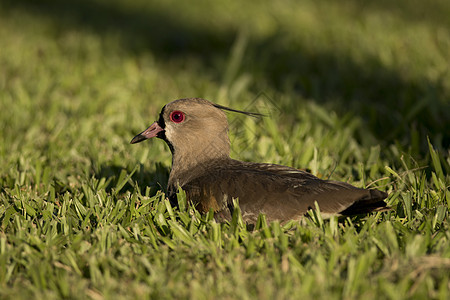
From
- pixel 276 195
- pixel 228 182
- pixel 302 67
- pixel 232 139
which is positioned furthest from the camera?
pixel 302 67

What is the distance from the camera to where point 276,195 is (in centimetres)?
348

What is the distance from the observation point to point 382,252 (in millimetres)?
3096

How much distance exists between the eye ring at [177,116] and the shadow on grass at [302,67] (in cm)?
189

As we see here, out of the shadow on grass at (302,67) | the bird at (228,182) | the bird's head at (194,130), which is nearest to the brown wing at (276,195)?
the bird at (228,182)

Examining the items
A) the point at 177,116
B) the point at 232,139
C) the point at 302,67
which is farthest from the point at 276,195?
the point at 302,67

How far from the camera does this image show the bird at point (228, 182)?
11.0 ft

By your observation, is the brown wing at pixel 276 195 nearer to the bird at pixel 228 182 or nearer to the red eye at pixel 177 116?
the bird at pixel 228 182

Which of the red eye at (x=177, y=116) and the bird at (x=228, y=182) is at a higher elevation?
the red eye at (x=177, y=116)

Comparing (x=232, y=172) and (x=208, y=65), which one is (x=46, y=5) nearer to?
(x=208, y=65)

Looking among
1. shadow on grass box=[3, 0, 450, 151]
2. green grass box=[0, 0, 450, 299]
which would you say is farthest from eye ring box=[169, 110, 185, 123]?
shadow on grass box=[3, 0, 450, 151]

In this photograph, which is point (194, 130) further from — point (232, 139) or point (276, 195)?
point (232, 139)

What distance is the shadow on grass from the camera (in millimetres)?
5598

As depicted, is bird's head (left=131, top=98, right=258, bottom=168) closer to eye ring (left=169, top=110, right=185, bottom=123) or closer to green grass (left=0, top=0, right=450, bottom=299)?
eye ring (left=169, top=110, right=185, bottom=123)

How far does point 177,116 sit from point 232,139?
122 centimetres
